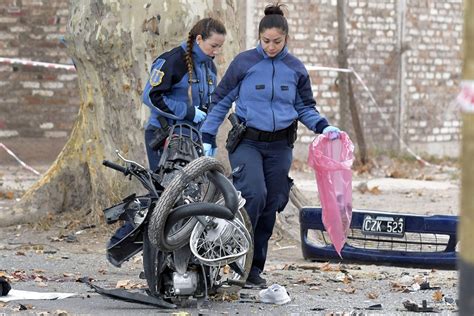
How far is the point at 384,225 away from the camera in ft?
34.6

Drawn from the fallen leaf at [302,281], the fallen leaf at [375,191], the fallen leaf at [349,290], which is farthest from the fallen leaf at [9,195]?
the fallen leaf at [349,290]

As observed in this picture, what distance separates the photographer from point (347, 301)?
342 inches

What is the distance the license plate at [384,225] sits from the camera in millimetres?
10477

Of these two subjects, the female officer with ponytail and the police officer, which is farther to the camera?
the female officer with ponytail

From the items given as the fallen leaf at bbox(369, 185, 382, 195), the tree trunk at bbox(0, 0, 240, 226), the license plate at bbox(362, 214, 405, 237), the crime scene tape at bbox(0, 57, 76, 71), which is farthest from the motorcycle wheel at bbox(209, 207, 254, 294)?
the crime scene tape at bbox(0, 57, 76, 71)

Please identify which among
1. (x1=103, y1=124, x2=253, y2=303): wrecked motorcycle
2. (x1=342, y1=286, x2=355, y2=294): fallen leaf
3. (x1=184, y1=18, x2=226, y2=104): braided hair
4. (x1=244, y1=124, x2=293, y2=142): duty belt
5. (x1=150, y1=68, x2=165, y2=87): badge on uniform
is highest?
(x1=184, y1=18, x2=226, y2=104): braided hair

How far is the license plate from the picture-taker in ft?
34.4

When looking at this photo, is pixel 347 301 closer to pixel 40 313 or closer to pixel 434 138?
pixel 40 313

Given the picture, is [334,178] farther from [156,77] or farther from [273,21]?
[156,77]

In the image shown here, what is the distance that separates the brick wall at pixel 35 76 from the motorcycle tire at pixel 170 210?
11.7m

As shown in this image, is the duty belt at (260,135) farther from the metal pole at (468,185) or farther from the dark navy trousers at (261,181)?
the metal pole at (468,185)

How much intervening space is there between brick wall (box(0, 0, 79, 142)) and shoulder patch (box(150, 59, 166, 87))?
988 cm

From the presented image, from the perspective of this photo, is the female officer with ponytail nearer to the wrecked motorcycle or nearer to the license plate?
the wrecked motorcycle

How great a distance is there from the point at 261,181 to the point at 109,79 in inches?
164
